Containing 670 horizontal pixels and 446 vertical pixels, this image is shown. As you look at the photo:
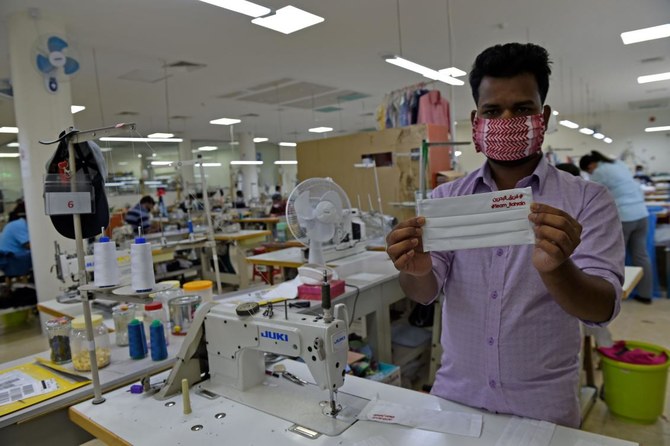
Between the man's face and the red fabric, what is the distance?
2156 millimetres

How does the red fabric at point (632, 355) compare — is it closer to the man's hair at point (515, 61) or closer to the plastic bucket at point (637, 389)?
the plastic bucket at point (637, 389)

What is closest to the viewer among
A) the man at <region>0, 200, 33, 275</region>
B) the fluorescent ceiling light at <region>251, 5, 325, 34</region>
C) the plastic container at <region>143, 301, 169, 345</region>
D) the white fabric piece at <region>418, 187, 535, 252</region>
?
the white fabric piece at <region>418, 187, 535, 252</region>

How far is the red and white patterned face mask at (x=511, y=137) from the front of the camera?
116 cm

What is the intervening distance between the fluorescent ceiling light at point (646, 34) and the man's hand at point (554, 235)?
247 inches

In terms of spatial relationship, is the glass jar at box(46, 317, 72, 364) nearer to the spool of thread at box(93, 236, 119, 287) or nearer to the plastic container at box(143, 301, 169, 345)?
the plastic container at box(143, 301, 169, 345)

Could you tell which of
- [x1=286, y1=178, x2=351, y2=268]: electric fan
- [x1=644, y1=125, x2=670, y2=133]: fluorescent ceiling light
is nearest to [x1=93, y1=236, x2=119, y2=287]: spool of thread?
[x1=286, y1=178, x2=351, y2=268]: electric fan

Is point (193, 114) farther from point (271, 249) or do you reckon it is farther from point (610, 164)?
point (610, 164)

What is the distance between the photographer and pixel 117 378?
163 centimetres

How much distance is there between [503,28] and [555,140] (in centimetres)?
986

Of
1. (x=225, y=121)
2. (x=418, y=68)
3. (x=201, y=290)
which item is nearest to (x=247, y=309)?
(x=201, y=290)

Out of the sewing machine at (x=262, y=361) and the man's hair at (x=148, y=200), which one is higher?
the man's hair at (x=148, y=200)

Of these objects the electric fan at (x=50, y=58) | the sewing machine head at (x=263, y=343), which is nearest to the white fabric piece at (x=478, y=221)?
the sewing machine head at (x=263, y=343)

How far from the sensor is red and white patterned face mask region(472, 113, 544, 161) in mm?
1155

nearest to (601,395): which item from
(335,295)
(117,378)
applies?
(335,295)
